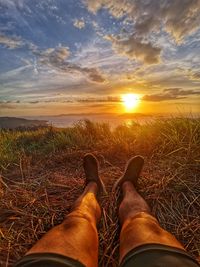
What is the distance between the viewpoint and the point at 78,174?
3.50 metres

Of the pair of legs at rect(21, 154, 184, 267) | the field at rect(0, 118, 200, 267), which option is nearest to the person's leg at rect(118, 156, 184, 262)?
the pair of legs at rect(21, 154, 184, 267)

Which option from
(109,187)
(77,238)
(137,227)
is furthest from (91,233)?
(109,187)

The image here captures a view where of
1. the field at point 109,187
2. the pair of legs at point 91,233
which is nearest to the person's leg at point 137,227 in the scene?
the pair of legs at point 91,233

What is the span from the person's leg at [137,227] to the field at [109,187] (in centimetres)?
14

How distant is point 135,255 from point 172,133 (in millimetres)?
2653

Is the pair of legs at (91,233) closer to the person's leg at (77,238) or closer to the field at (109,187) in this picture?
the person's leg at (77,238)

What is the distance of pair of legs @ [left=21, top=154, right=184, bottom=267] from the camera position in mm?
1517

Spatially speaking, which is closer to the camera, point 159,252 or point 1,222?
point 159,252

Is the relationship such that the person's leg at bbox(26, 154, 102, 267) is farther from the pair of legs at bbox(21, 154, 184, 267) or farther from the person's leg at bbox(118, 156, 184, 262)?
the person's leg at bbox(118, 156, 184, 262)

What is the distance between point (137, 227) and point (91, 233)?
287 millimetres

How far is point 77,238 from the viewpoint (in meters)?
1.63

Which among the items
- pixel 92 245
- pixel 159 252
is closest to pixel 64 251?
pixel 92 245

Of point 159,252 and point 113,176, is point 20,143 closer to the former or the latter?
point 113,176

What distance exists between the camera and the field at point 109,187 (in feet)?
6.81
